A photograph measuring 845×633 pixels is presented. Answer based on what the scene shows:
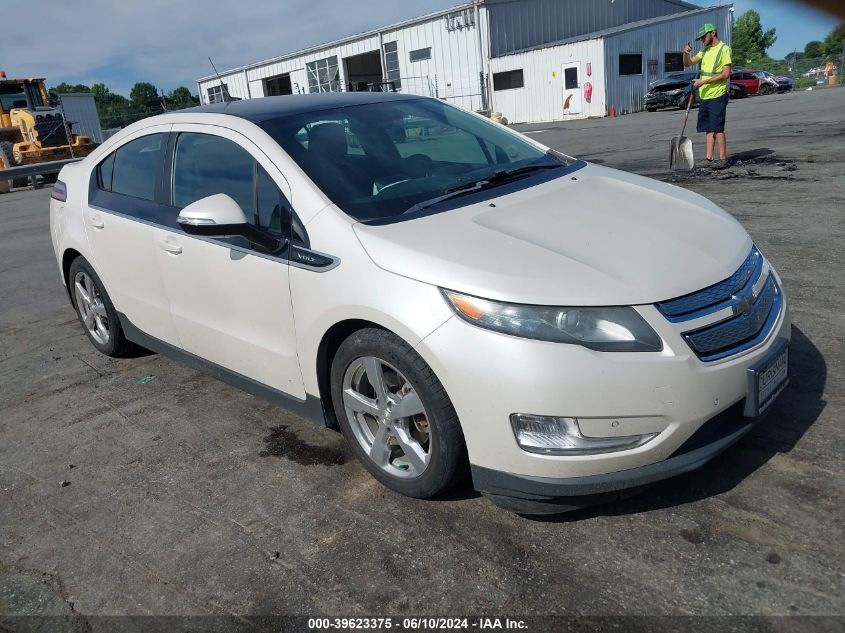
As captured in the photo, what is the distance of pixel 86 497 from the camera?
3.32 meters

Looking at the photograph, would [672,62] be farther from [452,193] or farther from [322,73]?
[452,193]

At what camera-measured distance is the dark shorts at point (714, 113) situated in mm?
9586

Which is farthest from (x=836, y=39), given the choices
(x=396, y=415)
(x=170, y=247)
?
(x=170, y=247)

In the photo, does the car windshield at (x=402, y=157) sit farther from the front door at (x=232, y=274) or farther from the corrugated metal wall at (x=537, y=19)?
the corrugated metal wall at (x=537, y=19)

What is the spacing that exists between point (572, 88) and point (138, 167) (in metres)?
29.9

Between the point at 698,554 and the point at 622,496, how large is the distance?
313 mm

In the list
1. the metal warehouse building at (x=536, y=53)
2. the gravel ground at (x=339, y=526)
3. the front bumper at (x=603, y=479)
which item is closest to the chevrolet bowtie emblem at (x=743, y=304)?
the front bumper at (x=603, y=479)

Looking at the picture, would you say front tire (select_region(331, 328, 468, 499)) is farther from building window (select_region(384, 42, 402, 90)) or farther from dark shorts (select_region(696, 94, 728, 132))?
building window (select_region(384, 42, 402, 90))

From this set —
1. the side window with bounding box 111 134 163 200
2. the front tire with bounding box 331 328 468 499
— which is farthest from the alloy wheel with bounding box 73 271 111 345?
the front tire with bounding box 331 328 468 499

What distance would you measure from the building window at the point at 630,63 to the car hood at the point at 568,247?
30567 millimetres

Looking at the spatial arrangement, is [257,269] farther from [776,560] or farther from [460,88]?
[460,88]

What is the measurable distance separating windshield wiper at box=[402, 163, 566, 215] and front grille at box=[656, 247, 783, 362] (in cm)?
118

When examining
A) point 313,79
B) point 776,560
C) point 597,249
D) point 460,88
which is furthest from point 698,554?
point 313,79

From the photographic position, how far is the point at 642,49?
1256 inches
